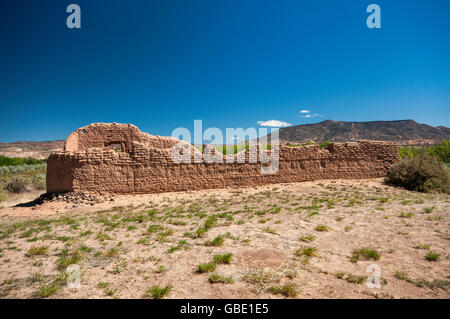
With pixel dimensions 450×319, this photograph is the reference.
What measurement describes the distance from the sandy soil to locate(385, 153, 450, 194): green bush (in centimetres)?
399

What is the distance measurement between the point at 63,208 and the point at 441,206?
602 inches

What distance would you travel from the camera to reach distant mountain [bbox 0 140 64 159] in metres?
58.7

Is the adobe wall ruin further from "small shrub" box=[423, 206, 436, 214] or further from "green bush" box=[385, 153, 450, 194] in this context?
"small shrub" box=[423, 206, 436, 214]

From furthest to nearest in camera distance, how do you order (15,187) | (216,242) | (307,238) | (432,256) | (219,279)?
(15,187) → (307,238) → (216,242) → (432,256) → (219,279)

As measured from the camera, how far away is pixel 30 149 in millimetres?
69312

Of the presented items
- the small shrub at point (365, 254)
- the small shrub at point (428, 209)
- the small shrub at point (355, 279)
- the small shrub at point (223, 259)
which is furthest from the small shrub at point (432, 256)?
the small shrub at point (428, 209)

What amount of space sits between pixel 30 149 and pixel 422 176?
293 feet

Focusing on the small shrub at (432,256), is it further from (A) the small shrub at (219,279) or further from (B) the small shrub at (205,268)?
(B) the small shrub at (205,268)

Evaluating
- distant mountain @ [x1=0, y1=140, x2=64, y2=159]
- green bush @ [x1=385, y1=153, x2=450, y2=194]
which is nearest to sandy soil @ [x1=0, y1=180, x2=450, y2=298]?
green bush @ [x1=385, y1=153, x2=450, y2=194]

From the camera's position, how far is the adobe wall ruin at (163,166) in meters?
11.5

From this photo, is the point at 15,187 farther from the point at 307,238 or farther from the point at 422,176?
the point at 422,176

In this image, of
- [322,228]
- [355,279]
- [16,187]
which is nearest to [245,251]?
[355,279]

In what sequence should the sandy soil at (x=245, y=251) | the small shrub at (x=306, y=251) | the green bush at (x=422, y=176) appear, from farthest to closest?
the green bush at (x=422, y=176) → the small shrub at (x=306, y=251) → the sandy soil at (x=245, y=251)

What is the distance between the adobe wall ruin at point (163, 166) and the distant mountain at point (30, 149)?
47.0 m
